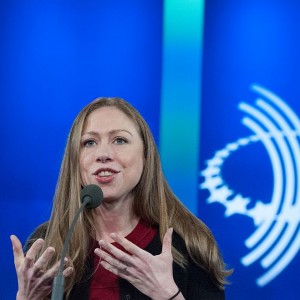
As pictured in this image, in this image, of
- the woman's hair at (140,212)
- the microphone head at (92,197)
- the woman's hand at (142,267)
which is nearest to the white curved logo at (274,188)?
the woman's hair at (140,212)

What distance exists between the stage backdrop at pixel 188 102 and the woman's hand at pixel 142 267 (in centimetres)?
114

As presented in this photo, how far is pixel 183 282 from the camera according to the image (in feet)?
5.75

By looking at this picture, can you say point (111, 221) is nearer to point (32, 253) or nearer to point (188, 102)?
point (32, 253)

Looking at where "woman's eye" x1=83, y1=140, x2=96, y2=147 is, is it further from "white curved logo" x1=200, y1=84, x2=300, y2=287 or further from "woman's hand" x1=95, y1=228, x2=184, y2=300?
"white curved logo" x1=200, y1=84, x2=300, y2=287

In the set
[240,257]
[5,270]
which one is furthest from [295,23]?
[5,270]

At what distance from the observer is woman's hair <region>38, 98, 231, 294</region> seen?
176 centimetres

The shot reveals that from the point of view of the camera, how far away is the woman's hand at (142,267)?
4.89 ft

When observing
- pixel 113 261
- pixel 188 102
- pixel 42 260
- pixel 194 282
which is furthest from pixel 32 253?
pixel 188 102

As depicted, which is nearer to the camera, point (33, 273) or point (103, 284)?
point (33, 273)

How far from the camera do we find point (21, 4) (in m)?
2.87

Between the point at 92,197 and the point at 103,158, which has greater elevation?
the point at 103,158

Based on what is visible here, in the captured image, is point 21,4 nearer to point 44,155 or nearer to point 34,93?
point 34,93

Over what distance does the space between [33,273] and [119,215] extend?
14.6 inches

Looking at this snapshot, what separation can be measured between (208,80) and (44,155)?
79 centimetres
